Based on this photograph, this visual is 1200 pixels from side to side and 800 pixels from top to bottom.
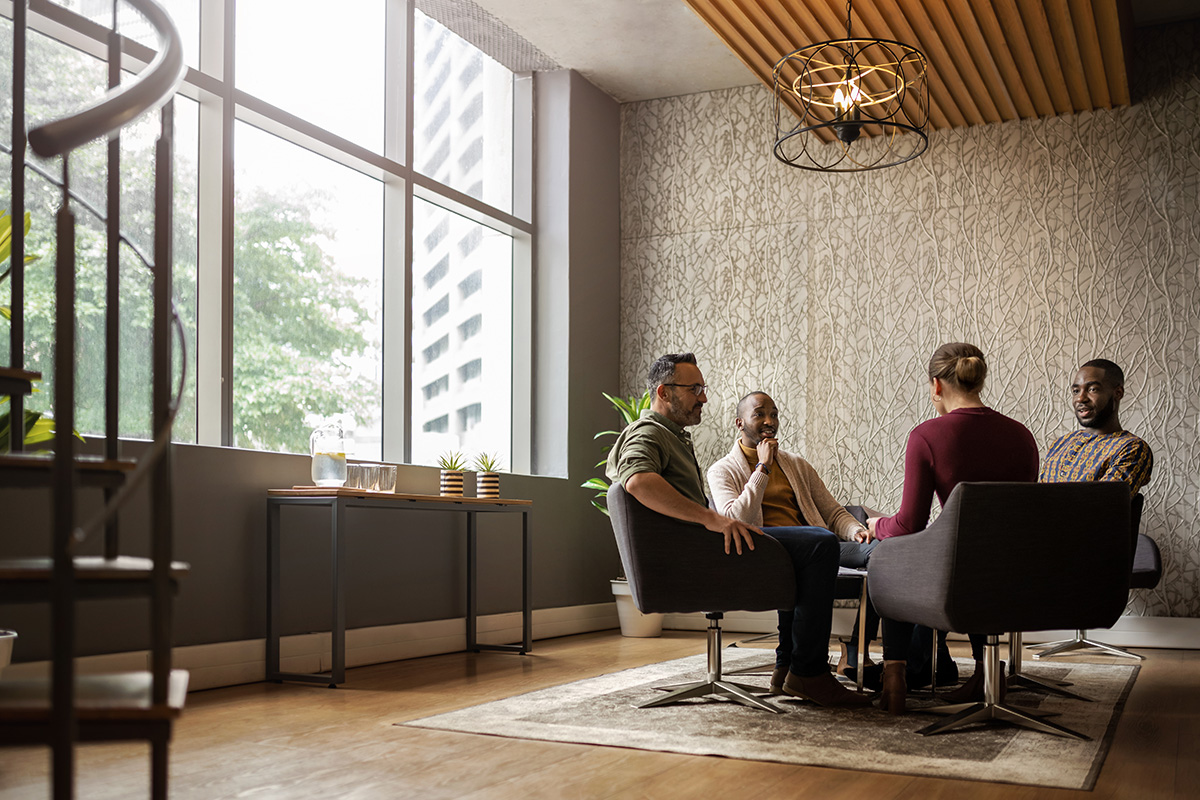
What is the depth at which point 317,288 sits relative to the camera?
15.8 ft

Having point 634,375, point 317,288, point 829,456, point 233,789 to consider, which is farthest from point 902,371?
point 233,789

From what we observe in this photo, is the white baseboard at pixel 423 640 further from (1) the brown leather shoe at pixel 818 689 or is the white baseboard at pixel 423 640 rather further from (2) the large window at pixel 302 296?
(1) the brown leather shoe at pixel 818 689

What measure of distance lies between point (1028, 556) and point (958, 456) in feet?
1.40

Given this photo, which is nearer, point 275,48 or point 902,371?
point 275,48

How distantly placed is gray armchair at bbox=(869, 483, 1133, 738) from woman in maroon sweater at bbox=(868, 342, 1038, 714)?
A: 1.05 feet

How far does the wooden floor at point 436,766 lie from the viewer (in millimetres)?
2352

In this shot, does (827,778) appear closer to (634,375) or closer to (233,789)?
(233,789)

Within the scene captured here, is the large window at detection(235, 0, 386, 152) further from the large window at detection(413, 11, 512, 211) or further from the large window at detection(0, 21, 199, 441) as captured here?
the large window at detection(0, 21, 199, 441)

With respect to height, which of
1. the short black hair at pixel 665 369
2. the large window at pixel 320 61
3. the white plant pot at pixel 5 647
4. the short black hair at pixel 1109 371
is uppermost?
the large window at pixel 320 61

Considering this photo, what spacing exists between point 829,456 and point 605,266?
1.83m

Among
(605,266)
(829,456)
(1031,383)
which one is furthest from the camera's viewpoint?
(605,266)

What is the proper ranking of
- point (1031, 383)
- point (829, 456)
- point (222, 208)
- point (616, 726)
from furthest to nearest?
point (829, 456), point (1031, 383), point (222, 208), point (616, 726)

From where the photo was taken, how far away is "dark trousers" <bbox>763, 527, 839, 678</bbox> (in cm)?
324

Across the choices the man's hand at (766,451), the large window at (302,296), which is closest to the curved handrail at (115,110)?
the man's hand at (766,451)
